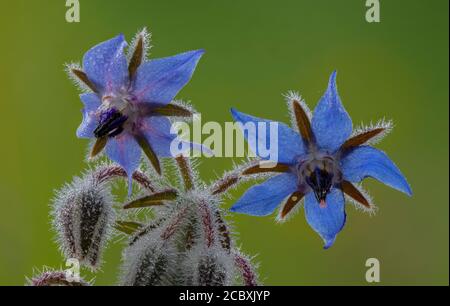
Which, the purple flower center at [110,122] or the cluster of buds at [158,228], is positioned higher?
the purple flower center at [110,122]

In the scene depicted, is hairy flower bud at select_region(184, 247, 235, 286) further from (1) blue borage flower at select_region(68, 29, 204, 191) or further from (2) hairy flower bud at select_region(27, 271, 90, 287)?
(1) blue borage flower at select_region(68, 29, 204, 191)

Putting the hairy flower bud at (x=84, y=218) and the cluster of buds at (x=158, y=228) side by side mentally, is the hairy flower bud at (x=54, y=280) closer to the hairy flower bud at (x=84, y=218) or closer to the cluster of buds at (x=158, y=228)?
the cluster of buds at (x=158, y=228)

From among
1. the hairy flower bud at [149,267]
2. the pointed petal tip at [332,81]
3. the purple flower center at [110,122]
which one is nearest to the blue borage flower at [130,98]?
the purple flower center at [110,122]

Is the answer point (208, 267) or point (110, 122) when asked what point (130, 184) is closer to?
point (110, 122)

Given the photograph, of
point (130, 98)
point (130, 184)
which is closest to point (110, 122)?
point (130, 98)

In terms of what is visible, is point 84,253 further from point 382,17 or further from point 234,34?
point 382,17

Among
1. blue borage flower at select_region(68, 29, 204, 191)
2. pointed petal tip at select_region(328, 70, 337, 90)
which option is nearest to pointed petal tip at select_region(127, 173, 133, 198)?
blue borage flower at select_region(68, 29, 204, 191)
